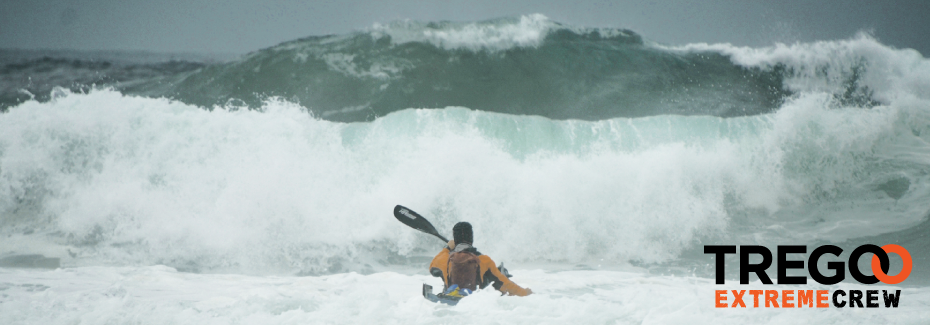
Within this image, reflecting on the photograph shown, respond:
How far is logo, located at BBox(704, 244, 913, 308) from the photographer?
3.60 metres

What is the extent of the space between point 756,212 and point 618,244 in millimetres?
2331

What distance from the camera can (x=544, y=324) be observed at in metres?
2.99

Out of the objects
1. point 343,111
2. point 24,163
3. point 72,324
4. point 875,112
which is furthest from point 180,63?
point 875,112

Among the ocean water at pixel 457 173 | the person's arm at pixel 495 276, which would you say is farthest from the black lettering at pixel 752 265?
the person's arm at pixel 495 276

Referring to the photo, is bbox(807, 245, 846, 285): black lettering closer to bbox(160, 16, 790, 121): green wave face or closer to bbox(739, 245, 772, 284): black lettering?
bbox(739, 245, 772, 284): black lettering

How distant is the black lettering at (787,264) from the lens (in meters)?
4.43

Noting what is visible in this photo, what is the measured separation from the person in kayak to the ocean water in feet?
0.56

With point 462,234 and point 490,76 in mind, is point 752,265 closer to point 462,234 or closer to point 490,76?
point 462,234

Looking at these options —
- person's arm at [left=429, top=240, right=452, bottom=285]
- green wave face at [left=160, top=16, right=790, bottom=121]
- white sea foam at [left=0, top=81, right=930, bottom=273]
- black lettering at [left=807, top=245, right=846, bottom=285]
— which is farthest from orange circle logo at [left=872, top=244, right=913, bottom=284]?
person's arm at [left=429, top=240, right=452, bottom=285]

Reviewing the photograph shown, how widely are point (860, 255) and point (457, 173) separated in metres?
4.56

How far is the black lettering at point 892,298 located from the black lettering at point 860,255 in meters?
0.30

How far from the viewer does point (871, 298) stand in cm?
377

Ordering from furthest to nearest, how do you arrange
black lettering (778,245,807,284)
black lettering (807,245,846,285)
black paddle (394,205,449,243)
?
black lettering (807,245,846,285) < black lettering (778,245,807,284) < black paddle (394,205,449,243)

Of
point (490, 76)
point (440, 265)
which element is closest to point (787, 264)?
point (440, 265)
